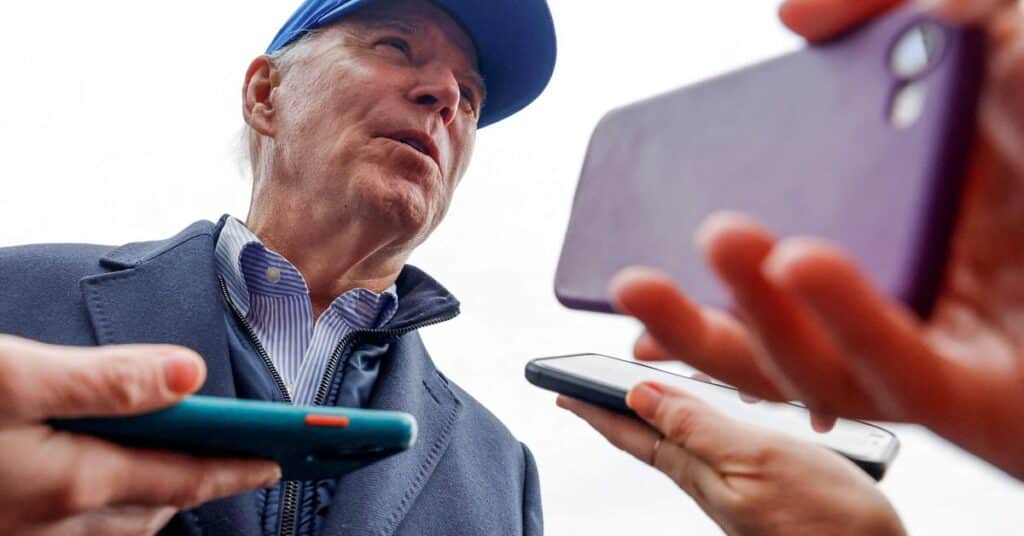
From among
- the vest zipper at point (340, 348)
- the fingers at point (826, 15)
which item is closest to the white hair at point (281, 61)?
the vest zipper at point (340, 348)

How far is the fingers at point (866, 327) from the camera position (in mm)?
467

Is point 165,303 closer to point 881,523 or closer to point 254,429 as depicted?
point 254,429

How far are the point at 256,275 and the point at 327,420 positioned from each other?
962mm

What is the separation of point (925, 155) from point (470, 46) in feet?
5.35

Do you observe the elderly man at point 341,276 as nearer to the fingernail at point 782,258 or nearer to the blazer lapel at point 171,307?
the blazer lapel at point 171,307

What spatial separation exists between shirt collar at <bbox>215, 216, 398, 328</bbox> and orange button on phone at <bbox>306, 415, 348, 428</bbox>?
2.83 feet

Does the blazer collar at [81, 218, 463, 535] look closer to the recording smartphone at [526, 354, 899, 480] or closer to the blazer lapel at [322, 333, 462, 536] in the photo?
the blazer lapel at [322, 333, 462, 536]

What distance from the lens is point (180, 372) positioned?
709 millimetres

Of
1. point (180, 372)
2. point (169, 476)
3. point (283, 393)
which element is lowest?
point (283, 393)

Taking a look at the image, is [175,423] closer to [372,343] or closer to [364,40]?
[372,343]

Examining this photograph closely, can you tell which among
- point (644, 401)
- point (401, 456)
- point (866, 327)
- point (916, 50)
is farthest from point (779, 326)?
point (401, 456)

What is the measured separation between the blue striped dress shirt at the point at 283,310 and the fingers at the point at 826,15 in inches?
46.8

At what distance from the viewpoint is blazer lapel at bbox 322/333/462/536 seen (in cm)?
132

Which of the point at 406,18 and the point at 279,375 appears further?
the point at 406,18
